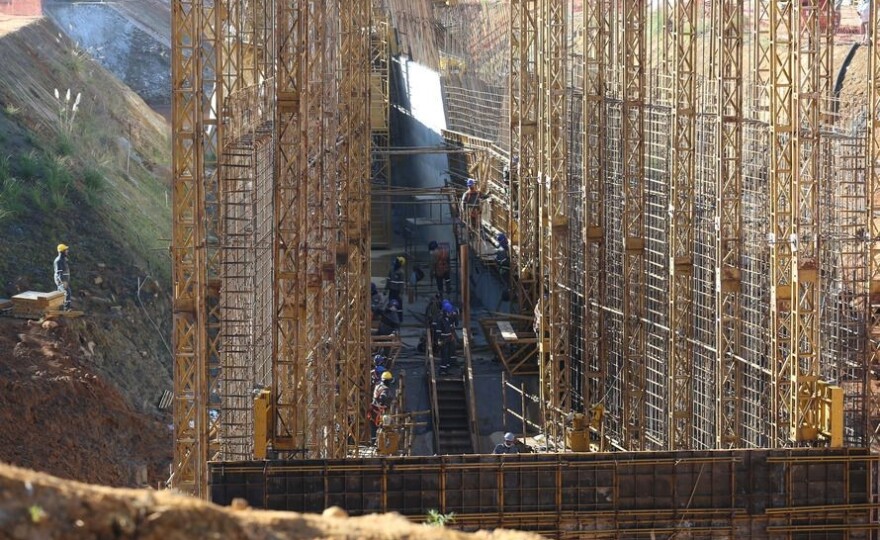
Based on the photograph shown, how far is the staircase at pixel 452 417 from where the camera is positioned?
30.5 metres

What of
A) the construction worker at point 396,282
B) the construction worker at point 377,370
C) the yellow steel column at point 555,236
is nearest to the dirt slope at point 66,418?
the construction worker at point 377,370

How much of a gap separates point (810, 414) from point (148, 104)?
30.7 m

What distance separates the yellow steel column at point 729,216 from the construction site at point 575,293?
66mm

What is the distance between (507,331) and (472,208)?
19.9ft

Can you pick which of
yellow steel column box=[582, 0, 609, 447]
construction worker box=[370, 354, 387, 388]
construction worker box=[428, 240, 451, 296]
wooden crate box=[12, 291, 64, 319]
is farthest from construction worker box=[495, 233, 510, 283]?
wooden crate box=[12, 291, 64, 319]

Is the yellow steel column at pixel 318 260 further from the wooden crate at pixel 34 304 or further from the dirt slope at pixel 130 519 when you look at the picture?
the dirt slope at pixel 130 519

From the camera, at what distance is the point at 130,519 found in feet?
35.6

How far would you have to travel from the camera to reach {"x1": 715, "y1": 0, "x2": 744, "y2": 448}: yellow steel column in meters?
23.6

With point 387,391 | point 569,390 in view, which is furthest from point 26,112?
point 569,390

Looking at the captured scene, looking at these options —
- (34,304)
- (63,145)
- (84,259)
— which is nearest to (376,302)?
(84,259)

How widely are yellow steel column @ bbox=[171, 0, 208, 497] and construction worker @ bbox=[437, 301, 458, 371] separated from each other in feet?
41.0

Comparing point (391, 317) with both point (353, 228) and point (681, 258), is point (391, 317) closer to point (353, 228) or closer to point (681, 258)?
point (353, 228)

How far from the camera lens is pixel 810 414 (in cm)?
2202

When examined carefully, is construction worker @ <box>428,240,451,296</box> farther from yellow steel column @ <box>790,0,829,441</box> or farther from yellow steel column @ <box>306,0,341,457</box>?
yellow steel column @ <box>790,0,829,441</box>
